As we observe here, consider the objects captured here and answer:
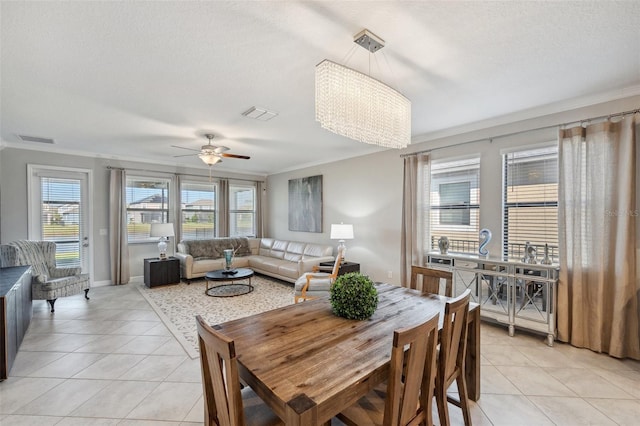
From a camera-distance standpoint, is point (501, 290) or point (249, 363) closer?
point (249, 363)

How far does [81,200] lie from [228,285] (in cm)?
334

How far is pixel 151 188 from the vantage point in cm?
610

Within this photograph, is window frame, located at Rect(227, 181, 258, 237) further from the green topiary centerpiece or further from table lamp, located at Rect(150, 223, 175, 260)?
the green topiary centerpiece

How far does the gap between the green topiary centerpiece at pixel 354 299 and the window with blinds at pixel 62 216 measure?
19.4 feet

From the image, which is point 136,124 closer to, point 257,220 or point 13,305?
point 13,305

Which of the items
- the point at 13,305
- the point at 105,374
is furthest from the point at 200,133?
the point at 105,374

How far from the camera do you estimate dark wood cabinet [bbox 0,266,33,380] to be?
7.61 ft

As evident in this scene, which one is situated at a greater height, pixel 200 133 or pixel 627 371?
pixel 200 133

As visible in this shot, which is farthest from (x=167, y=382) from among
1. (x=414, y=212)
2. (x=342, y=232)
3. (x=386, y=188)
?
(x=386, y=188)

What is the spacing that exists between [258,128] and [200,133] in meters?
0.96

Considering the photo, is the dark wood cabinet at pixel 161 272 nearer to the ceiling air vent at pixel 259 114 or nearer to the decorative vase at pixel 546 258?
the ceiling air vent at pixel 259 114

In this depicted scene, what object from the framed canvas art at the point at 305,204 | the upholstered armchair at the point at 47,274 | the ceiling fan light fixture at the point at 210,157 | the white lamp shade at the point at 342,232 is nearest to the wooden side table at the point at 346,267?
the white lamp shade at the point at 342,232

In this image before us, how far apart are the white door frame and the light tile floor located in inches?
92.3

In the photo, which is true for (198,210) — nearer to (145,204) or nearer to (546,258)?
(145,204)
